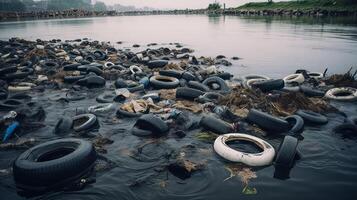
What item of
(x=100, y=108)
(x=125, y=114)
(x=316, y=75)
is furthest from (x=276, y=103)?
(x=100, y=108)

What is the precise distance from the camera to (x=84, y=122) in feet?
27.0

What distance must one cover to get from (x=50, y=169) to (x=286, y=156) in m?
4.78

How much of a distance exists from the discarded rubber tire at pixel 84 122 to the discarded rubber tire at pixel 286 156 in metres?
5.01

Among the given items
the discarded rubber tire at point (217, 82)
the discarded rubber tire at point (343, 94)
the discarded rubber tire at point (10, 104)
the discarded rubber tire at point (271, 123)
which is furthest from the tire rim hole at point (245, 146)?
the discarded rubber tire at point (10, 104)

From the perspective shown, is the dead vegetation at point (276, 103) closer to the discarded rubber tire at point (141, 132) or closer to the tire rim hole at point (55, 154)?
the discarded rubber tire at point (141, 132)

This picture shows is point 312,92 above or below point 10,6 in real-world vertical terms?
below

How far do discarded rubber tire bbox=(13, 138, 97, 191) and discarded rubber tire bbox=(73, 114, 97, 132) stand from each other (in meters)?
1.66

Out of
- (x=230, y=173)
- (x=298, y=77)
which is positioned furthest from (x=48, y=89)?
(x=298, y=77)

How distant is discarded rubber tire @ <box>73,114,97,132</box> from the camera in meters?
7.70

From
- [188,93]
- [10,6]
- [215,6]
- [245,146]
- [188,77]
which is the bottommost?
[245,146]

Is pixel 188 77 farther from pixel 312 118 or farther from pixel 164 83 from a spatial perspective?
pixel 312 118

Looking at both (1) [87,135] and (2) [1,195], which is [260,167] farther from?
(2) [1,195]

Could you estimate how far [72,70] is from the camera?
49.0 ft

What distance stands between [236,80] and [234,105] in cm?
454
